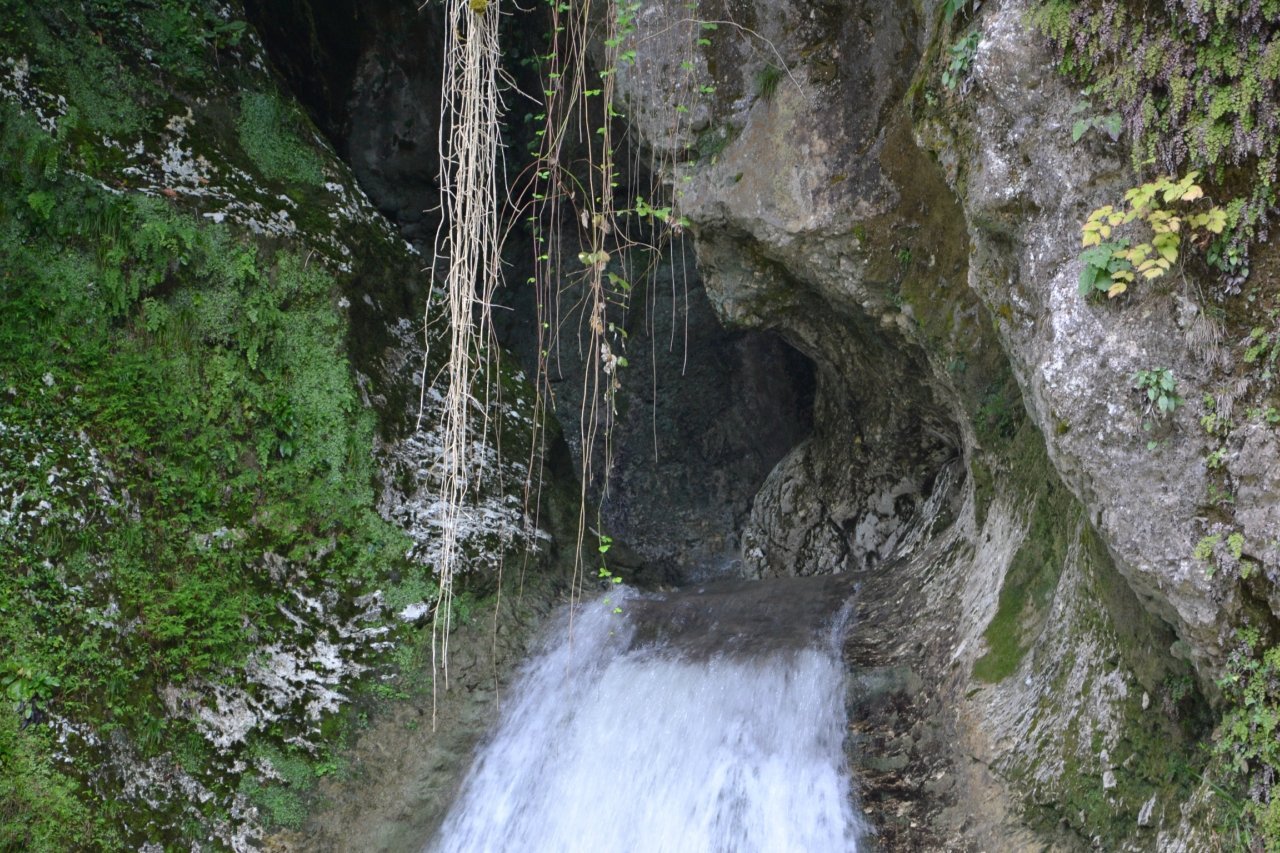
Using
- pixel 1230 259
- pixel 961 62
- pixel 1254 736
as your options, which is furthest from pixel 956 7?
pixel 1254 736

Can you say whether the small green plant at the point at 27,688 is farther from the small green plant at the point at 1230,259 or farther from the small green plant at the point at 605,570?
the small green plant at the point at 1230,259

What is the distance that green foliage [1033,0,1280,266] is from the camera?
118 inches

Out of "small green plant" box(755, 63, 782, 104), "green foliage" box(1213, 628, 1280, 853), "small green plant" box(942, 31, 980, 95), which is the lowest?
"green foliage" box(1213, 628, 1280, 853)

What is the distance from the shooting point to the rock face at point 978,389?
3.28 m

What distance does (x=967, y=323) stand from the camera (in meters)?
5.33

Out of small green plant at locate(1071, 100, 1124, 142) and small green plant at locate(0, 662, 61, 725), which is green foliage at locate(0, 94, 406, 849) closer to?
small green plant at locate(0, 662, 61, 725)

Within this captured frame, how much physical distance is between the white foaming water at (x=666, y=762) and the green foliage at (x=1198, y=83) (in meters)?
2.98

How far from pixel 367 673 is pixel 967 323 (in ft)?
12.2

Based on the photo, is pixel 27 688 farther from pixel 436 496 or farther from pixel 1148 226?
pixel 1148 226

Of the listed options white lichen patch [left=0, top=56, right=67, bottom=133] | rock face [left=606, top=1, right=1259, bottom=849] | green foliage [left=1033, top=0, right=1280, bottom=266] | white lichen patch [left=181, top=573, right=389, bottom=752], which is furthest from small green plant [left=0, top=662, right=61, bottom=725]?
green foliage [left=1033, top=0, right=1280, bottom=266]

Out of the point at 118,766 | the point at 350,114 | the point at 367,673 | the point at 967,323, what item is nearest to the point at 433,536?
the point at 367,673

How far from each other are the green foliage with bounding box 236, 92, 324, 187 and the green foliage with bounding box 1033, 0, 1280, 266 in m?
5.04

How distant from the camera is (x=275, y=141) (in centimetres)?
684

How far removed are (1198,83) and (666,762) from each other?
3.73 meters
